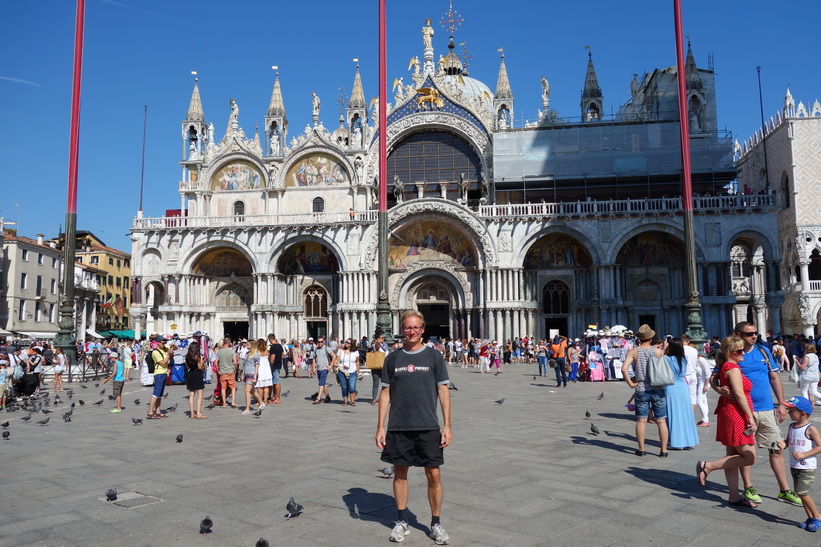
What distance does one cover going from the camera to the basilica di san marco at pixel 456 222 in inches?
1382

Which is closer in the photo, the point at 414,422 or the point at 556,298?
the point at 414,422

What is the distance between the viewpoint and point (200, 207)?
130ft

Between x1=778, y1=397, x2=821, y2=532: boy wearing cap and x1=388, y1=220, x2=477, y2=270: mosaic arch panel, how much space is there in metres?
31.2

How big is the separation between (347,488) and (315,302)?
32496 mm

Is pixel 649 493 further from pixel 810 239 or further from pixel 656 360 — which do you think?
pixel 810 239

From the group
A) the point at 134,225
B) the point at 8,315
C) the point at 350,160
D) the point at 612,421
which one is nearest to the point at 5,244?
the point at 8,315

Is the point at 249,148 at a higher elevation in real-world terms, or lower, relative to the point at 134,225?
higher

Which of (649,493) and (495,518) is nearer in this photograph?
(495,518)

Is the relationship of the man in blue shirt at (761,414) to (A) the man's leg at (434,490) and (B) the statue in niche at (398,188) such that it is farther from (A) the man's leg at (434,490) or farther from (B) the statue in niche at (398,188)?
(B) the statue in niche at (398,188)

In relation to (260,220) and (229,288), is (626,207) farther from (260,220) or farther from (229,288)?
(229,288)

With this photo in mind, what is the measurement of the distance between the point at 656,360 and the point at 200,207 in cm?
3515

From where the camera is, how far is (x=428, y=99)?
127 ft

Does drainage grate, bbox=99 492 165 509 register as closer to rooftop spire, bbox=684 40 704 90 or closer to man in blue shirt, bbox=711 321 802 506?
man in blue shirt, bbox=711 321 802 506

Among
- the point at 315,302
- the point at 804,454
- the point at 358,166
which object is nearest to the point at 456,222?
the point at 358,166
